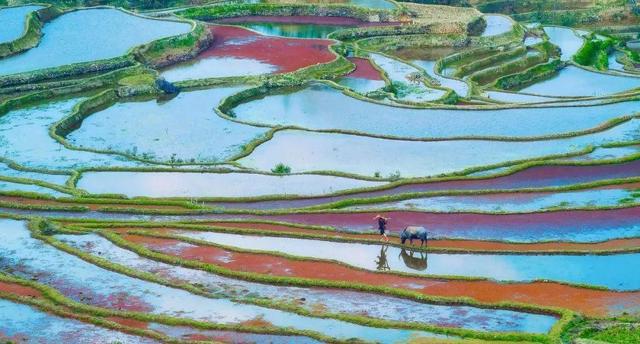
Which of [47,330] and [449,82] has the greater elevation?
[449,82]

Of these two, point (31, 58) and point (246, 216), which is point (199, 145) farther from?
point (31, 58)

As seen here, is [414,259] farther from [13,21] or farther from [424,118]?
[13,21]

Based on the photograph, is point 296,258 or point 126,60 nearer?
point 296,258

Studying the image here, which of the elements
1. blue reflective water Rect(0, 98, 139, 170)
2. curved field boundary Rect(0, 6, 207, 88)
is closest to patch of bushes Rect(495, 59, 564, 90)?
curved field boundary Rect(0, 6, 207, 88)

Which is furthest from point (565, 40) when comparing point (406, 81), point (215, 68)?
point (215, 68)

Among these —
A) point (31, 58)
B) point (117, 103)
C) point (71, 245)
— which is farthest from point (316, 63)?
point (71, 245)

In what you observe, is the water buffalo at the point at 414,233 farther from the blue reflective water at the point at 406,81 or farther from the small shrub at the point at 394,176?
the blue reflective water at the point at 406,81

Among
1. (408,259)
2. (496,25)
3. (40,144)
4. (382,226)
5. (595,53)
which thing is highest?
(496,25)
